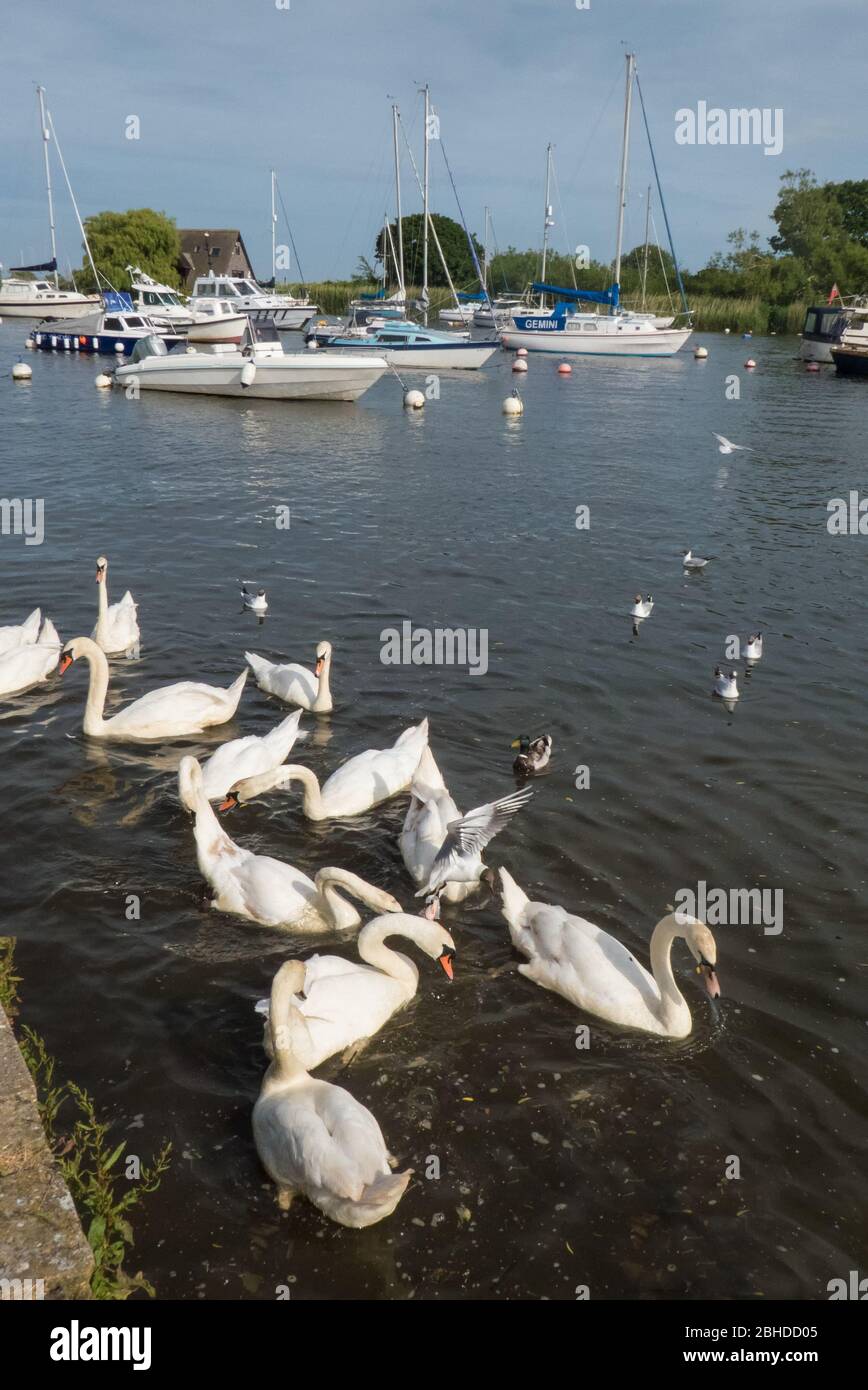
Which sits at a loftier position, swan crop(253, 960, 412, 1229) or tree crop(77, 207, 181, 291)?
tree crop(77, 207, 181, 291)

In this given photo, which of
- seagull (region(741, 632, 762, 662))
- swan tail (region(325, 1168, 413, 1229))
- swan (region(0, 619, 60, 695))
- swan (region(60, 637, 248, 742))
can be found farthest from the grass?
seagull (region(741, 632, 762, 662))

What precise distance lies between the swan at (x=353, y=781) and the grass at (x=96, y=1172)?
2.80 m

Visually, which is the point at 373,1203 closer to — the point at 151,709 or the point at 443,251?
the point at 151,709

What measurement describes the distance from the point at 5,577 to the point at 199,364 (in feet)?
73.5

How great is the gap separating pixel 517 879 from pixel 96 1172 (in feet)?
13.2

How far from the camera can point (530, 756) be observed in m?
9.52

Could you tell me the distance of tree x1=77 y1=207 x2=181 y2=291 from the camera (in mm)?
87938

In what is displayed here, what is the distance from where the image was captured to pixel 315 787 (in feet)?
27.8

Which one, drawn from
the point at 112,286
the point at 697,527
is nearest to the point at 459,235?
the point at 112,286

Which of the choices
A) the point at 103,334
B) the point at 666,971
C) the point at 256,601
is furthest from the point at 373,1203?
the point at 103,334

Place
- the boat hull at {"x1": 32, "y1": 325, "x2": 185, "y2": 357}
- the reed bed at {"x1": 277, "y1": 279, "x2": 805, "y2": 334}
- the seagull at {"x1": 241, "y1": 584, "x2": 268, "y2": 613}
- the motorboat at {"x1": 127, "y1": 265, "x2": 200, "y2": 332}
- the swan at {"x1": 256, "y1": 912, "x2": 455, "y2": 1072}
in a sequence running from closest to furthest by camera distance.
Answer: the swan at {"x1": 256, "y1": 912, "x2": 455, "y2": 1072}, the seagull at {"x1": 241, "y1": 584, "x2": 268, "y2": 613}, the boat hull at {"x1": 32, "y1": 325, "x2": 185, "y2": 357}, the motorboat at {"x1": 127, "y1": 265, "x2": 200, "y2": 332}, the reed bed at {"x1": 277, "y1": 279, "x2": 805, "y2": 334}

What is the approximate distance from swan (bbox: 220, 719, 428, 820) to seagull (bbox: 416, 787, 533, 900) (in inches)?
61.9

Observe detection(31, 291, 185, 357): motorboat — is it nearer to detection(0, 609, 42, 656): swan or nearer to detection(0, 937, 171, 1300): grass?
detection(0, 609, 42, 656): swan
